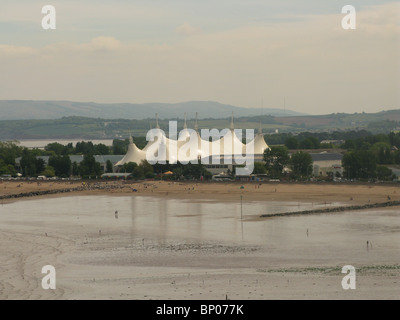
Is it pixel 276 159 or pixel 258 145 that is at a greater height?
pixel 258 145

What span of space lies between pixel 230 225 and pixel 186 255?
390 inches

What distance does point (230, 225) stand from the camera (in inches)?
1683

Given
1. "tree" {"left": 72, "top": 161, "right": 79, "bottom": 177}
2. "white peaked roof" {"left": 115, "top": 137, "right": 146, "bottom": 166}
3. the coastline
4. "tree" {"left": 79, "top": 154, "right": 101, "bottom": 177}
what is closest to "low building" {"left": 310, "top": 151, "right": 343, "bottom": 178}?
the coastline

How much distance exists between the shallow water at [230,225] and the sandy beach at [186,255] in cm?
6

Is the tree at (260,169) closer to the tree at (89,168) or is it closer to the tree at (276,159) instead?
the tree at (276,159)

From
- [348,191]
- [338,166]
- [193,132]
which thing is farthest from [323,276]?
[193,132]

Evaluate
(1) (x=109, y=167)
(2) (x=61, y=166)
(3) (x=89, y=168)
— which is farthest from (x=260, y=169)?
(2) (x=61, y=166)

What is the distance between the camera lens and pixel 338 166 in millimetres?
83625

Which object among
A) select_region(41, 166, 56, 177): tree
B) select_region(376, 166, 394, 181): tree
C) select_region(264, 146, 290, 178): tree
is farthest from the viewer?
select_region(41, 166, 56, 177): tree

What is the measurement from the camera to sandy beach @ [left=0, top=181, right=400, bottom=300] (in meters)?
26.5

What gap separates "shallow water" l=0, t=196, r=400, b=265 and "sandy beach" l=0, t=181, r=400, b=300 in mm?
60

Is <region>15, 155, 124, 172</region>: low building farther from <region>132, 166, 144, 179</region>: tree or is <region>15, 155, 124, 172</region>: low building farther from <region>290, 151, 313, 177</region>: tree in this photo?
<region>290, 151, 313, 177</region>: tree

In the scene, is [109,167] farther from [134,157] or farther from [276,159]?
[276,159]

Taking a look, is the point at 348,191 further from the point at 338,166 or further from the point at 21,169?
the point at 21,169
